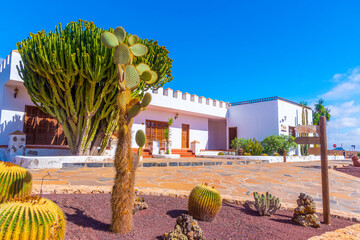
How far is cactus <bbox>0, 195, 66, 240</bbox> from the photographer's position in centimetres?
126

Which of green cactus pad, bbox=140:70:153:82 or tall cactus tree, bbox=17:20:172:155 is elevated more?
tall cactus tree, bbox=17:20:172:155

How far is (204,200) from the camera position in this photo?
2529 mm

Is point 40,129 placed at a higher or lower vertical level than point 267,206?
higher

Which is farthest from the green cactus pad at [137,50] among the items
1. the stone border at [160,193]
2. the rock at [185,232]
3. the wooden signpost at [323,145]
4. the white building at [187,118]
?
the white building at [187,118]

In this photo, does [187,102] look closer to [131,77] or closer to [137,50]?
[137,50]

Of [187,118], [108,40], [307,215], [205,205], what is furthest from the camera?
[187,118]

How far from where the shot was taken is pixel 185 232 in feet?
6.48

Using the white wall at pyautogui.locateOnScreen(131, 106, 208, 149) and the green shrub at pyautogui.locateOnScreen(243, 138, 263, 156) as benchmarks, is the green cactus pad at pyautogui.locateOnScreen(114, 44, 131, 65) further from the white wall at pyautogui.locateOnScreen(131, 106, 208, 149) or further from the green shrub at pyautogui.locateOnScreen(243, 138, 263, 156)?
the green shrub at pyautogui.locateOnScreen(243, 138, 263, 156)

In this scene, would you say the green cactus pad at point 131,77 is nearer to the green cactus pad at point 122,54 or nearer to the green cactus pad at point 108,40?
the green cactus pad at point 122,54

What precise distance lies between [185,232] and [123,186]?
0.69m

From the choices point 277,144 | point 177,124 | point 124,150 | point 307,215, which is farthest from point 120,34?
point 277,144

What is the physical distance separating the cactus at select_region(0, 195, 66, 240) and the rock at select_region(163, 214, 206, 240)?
2.81ft

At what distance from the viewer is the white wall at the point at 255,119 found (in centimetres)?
1752

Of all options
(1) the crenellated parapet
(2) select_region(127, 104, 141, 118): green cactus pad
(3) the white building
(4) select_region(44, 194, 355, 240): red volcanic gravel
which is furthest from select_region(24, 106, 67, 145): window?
(2) select_region(127, 104, 141, 118): green cactus pad
